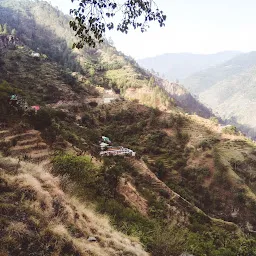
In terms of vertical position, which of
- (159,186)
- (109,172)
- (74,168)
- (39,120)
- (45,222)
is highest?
(39,120)

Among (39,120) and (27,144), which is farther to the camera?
(39,120)

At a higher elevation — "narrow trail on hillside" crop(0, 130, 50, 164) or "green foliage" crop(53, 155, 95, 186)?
"narrow trail on hillside" crop(0, 130, 50, 164)

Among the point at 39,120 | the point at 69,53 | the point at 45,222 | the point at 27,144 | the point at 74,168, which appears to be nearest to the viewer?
the point at 45,222

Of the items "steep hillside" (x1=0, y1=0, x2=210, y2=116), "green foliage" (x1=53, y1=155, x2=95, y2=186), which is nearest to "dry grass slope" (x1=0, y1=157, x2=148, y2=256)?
"green foliage" (x1=53, y1=155, x2=95, y2=186)

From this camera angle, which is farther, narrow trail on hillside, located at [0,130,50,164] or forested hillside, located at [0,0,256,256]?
narrow trail on hillside, located at [0,130,50,164]

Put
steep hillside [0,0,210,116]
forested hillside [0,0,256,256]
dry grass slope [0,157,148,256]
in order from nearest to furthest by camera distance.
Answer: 1. dry grass slope [0,157,148,256]
2. forested hillside [0,0,256,256]
3. steep hillside [0,0,210,116]

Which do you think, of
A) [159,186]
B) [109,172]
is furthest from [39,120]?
[159,186]

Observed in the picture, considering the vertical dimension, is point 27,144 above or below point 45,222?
above

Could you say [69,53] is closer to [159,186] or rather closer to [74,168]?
[159,186]

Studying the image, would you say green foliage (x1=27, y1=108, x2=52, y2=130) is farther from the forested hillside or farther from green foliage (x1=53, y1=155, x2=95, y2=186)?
green foliage (x1=53, y1=155, x2=95, y2=186)
